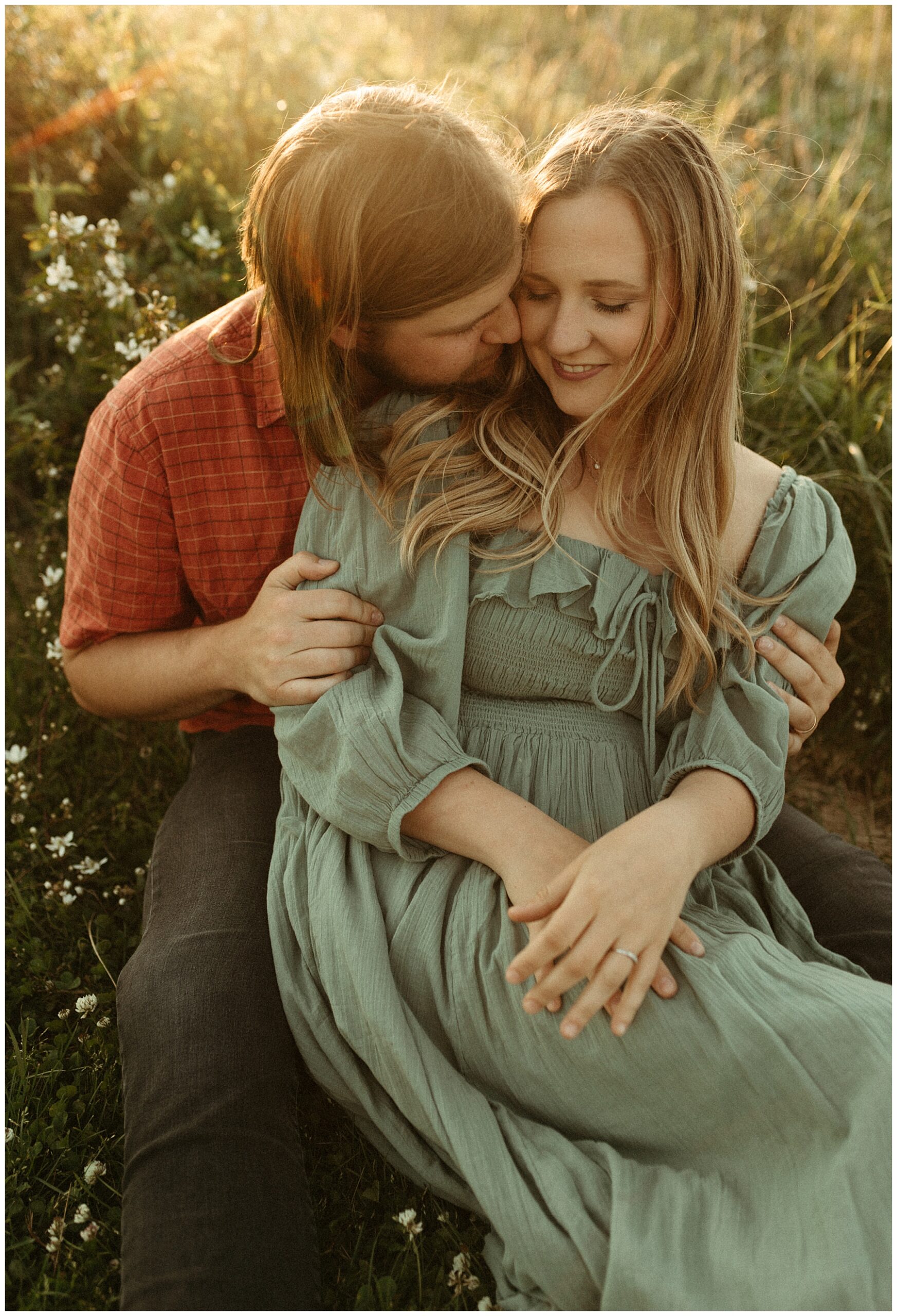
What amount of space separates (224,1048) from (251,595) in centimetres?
96

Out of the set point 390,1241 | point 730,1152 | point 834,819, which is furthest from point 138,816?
point 834,819

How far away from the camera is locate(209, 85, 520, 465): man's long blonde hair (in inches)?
67.6

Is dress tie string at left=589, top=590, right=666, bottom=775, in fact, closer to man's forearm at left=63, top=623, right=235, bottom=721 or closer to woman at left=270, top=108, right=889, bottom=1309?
woman at left=270, top=108, right=889, bottom=1309

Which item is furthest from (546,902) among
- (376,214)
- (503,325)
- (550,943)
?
(376,214)

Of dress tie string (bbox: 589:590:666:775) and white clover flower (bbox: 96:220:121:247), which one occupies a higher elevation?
white clover flower (bbox: 96:220:121:247)

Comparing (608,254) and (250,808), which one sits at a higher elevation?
(608,254)

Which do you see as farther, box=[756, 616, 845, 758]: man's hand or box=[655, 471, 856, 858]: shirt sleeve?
box=[756, 616, 845, 758]: man's hand

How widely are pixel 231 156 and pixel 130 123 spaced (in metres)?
0.68

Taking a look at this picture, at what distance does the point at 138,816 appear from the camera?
285cm

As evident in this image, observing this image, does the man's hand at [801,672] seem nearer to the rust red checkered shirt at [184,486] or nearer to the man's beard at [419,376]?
the man's beard at [419,376]

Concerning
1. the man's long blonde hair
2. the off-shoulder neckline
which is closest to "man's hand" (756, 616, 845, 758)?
Result: the off-shoulder neckline

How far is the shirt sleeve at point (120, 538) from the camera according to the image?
6.84ft

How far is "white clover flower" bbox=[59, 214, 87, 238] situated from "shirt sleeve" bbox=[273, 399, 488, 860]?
4.98ft

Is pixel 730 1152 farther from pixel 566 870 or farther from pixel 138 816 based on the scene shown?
pixel 138 816
